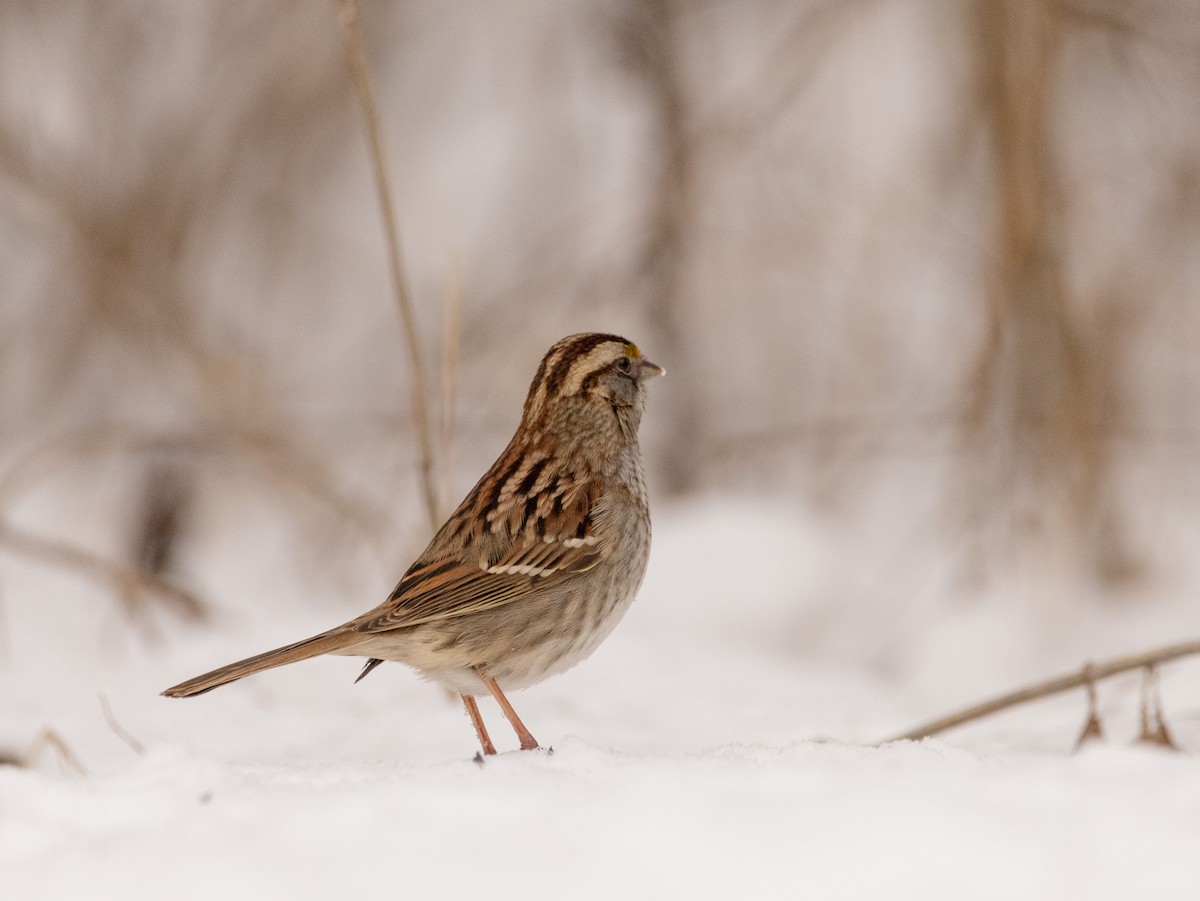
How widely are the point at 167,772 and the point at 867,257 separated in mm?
4527

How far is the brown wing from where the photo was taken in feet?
9.32

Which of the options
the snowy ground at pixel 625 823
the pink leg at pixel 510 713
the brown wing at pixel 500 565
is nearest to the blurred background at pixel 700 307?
the brown wing at pixel 500 565

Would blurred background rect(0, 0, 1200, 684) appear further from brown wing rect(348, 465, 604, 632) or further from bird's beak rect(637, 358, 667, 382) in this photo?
brown wing rect(348, 465, 604, 632)

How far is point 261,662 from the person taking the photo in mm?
2621

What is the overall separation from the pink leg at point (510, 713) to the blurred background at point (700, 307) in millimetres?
1830

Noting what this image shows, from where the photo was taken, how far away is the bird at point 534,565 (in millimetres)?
2855

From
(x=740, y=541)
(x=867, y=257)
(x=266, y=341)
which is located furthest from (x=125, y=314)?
(x=867, y=257)

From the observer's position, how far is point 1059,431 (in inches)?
196

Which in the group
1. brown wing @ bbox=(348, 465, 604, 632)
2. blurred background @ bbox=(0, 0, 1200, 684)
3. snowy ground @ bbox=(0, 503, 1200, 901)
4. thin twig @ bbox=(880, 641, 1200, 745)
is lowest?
snowy ground @ bbox=(0, 503, 1200, 901)

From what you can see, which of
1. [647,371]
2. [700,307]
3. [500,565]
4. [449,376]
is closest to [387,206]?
[449,376]

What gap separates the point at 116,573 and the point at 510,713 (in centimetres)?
149

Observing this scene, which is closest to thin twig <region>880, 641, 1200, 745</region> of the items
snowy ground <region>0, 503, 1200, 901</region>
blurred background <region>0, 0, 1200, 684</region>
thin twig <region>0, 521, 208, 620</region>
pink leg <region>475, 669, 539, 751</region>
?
snowy ground <region>0, 503, 1200, 901</region>

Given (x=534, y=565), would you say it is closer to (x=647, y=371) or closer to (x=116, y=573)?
(x=647, y=371)

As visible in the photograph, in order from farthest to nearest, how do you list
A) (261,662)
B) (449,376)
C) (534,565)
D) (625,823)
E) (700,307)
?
(700,307)
(449,376)
(534,565)
(261,662)
(625,823)
